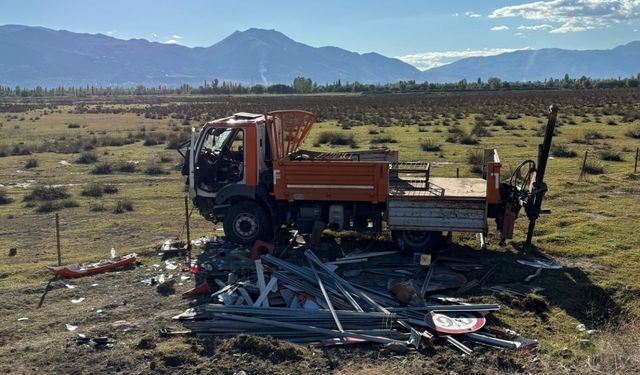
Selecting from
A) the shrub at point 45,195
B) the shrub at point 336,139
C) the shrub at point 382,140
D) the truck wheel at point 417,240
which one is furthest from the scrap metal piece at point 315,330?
the shrub at point 382,140

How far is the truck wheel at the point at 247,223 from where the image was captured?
1187 cm

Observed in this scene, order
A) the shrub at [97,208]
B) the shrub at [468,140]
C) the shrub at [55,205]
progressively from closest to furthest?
the shrub at [97,208] → the shrub at [55,205] → the shrub at [468,140]

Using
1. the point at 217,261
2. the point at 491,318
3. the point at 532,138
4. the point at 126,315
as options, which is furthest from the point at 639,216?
the point at 532,138

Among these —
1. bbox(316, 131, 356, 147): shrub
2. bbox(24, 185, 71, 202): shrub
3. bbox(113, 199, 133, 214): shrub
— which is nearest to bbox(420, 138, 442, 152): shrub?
bbox(316, 131, 356, 147): shrub

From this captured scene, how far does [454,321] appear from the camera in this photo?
26.8 feet

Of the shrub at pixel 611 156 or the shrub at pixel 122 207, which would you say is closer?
the shrub at pixel 122 207

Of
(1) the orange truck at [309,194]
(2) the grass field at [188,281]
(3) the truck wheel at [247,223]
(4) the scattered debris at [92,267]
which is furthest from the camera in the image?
(3) the truck wheel at [247,223]

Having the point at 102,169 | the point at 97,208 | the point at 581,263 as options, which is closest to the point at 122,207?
the point at 97,208

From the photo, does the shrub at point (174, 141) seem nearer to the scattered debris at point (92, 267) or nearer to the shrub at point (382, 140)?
the shrub at point (382, 140)

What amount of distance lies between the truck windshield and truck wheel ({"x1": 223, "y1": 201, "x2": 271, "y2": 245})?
1.25 m

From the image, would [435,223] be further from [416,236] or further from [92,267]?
[92,267]

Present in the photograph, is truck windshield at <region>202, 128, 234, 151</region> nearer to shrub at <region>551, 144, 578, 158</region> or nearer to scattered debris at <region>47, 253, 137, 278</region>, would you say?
scattered debris at <region>47, 253, 137, 278</region>

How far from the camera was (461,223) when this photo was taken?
10.8m

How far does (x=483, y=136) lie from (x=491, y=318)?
88.9ft
